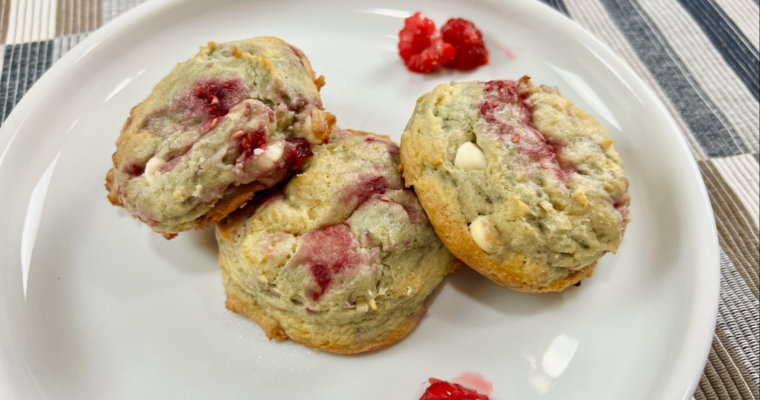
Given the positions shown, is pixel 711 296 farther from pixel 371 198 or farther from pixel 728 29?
pixel 728 29

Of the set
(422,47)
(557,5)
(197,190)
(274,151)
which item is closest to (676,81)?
(557,5)

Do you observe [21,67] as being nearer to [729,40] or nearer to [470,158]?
[470,158]

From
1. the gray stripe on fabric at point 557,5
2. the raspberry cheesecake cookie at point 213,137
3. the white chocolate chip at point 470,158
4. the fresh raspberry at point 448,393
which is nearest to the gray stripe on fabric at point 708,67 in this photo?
the gray stripe on fabric at point 557,5

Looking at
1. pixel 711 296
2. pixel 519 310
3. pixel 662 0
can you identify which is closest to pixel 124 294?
pixel 519 310

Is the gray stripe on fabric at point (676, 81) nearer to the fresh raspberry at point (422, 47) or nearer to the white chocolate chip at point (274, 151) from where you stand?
the fresh raspberry at point (422, 47)

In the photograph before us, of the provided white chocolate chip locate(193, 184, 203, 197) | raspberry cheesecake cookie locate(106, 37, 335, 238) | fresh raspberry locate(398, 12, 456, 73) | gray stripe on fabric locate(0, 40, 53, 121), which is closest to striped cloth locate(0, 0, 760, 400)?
gray stripe on fabric locate(0, 40, 53, 121)

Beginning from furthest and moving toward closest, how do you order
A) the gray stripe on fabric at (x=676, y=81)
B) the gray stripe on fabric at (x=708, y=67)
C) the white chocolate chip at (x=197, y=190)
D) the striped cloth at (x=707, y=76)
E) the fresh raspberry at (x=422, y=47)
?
the gray stripe on fabric at (x=708, y=67) < the gray stripe on fabric at (x=676, y=81) < the fresh raspberry at (x=422, y=47) < the striped cloth at (x=707, y=76) < the white chocolate chip at (x=197, y=190)
